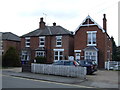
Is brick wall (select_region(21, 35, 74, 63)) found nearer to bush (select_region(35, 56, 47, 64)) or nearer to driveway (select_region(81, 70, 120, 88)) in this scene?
bush (select_region(35, 56, 47, 64))

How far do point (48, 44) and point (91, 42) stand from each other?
8760mm

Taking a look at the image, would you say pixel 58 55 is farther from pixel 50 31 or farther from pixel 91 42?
pixel 91 42

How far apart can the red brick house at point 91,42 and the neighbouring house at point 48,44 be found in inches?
96.9

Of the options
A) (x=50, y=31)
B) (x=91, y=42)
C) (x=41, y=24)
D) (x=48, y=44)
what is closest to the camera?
(x=91, y=42)

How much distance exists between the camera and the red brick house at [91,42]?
95.9ft

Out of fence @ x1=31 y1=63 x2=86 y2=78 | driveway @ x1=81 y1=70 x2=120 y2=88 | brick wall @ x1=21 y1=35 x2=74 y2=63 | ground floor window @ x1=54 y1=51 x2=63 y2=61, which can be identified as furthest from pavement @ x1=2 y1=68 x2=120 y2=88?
ground floor window @ x1=54 y1=51 x2=63 y2=61

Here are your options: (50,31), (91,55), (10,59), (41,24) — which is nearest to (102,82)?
(91,55)

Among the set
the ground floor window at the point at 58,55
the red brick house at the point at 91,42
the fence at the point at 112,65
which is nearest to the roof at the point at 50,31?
the red brick house at the point at 91,42

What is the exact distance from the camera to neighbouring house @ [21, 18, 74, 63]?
33.0m

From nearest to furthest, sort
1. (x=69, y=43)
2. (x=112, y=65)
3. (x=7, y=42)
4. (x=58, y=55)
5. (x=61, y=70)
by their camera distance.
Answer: (x=61, y=70), (x=112, y=65), (x=69, y=43), (x=58, y=55), (x=7, y=42)

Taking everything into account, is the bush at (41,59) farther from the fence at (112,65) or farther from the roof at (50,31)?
the fence at (112,65)

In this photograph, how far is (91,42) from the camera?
30.4 m

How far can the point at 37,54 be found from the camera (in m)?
35.3

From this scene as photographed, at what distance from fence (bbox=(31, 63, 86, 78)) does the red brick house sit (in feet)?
41.4
